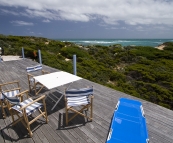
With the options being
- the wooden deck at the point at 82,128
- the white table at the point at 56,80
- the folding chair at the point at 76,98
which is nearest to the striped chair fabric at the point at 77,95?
the folding chair at the point at 76,98

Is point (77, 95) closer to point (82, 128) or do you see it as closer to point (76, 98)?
point (76, 98)

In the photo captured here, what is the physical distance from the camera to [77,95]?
93.4 inches

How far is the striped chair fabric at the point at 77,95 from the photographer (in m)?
2.33

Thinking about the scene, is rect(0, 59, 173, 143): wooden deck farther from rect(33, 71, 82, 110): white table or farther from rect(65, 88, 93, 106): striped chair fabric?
rect(33, 71, 82, 110): white table

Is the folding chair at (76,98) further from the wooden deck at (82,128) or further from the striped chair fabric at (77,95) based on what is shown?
the wooden deck at (82,128)

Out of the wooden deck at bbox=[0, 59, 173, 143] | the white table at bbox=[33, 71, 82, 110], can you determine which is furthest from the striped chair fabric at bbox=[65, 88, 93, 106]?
the white table at bbox=[33, 71, 82, 110]

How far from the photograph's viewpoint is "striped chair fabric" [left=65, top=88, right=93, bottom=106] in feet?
7.64

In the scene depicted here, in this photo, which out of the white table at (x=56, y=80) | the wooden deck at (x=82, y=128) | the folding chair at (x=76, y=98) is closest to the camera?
the wooden deck at (x=82, y=128)

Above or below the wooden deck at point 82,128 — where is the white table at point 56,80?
above

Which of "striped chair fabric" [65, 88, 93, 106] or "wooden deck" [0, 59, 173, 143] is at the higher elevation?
"striped chair fabric" [65, 88, 93, 106]

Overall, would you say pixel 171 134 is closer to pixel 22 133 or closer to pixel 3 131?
pixel 22 133

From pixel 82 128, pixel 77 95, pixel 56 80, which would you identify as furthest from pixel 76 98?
pixel 56 80

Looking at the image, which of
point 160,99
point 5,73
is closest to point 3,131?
point 5,73

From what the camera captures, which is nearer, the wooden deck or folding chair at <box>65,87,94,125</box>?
the wooden deck
